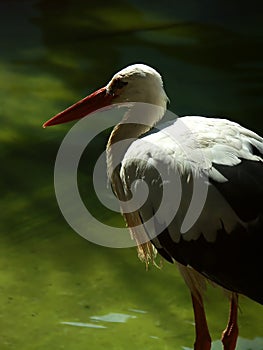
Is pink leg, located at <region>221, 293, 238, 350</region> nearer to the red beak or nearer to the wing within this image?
the wing

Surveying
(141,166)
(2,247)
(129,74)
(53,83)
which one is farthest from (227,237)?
(53,83)

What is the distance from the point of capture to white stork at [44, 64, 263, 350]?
7.93ft

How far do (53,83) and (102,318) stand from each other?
1952mm

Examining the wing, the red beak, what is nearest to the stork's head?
the red beak

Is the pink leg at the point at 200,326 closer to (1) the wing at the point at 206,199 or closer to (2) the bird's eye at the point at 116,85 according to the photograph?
(1) the wing at the point at 206,199

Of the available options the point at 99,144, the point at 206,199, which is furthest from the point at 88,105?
the point at 99,144

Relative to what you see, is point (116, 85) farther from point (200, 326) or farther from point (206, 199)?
point (200, 326)

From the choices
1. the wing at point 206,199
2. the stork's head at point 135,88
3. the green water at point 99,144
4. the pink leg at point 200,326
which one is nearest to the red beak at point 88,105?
the stork's head at point 135,88

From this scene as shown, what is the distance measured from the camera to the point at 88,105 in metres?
2.91

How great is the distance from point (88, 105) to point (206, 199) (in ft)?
2.14

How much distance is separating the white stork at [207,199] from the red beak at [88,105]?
129 mm

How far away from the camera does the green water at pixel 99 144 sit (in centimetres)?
291

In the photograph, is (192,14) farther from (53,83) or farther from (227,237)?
(227,237)

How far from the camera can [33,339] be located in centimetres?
281
